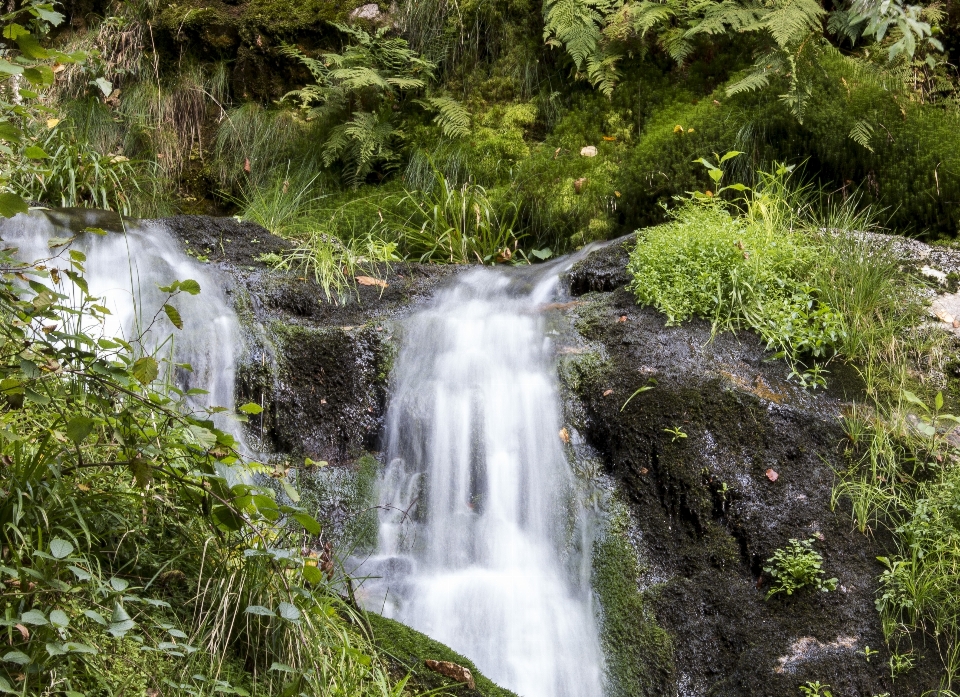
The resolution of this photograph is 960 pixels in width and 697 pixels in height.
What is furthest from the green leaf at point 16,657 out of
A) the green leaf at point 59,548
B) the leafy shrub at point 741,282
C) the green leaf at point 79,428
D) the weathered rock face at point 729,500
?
the leafy shrub at point 741,282

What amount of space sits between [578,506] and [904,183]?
3461 mm

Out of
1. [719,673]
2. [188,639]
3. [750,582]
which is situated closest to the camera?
[188,639]

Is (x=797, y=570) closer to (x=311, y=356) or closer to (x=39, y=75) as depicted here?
(x=311, y=356)

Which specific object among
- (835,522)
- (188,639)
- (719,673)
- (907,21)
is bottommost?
(719,673)

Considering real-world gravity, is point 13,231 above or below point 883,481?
above

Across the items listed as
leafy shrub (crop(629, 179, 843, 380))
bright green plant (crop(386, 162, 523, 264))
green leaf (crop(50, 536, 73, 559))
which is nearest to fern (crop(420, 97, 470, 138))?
bright green plant (crop(386, 162, 523, 264))

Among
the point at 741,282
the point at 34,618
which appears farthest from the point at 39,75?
the point at 741,282

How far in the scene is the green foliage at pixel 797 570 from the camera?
3841mm

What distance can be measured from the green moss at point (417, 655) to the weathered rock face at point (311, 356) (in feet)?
4.88

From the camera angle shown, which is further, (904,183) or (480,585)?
(904,183)

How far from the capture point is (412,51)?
8.02m

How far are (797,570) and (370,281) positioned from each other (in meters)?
3.25

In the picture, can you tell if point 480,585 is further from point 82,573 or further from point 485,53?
point 485,53

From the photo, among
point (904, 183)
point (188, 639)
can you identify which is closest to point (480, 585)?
point (188, 639)
